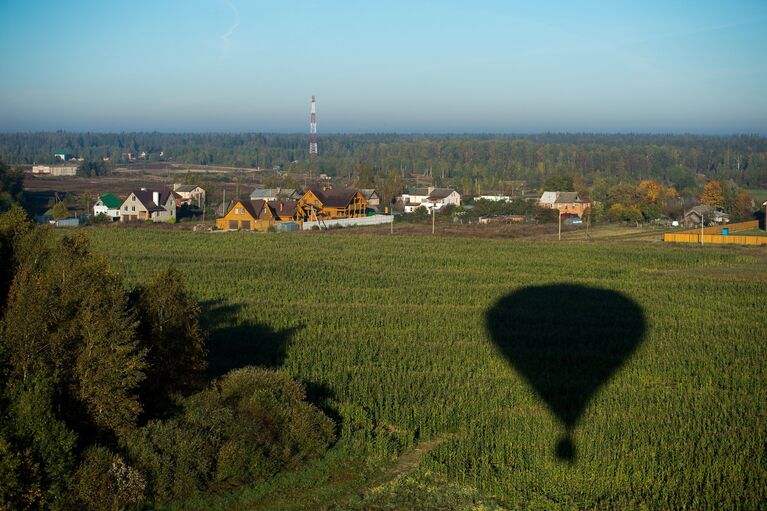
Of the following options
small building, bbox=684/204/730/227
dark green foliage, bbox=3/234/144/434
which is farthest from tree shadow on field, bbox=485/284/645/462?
small building, bbox=684/204/730/227

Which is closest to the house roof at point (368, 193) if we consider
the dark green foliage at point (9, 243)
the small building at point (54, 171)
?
the dark green foliage at point (9, 243)

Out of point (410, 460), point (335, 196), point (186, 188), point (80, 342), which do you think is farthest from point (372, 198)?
point (80, 342)

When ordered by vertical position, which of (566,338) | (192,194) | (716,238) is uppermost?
(566,338)

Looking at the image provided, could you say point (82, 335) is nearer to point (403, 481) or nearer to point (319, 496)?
point (319, 496)

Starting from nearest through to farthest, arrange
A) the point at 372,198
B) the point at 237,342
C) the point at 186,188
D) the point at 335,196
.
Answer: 1. the point at 237,342
2. the point at 335,196
3. the point at 372,198
4. the point at 186,188

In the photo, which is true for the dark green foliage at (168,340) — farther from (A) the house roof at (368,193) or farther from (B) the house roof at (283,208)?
(A) the house roof at (368,193)

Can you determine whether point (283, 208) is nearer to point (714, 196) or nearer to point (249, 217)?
point (249, 217)

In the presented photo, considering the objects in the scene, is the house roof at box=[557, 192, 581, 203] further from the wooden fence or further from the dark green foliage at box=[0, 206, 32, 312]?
the dark green foliage at box=[0, 206, 32, 312]

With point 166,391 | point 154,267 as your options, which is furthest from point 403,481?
point 154,267
